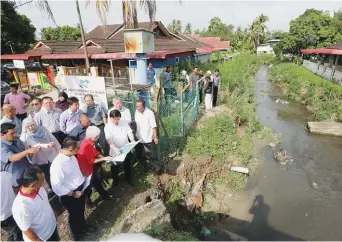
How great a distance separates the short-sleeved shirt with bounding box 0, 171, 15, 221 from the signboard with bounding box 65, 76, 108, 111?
3.21 meters

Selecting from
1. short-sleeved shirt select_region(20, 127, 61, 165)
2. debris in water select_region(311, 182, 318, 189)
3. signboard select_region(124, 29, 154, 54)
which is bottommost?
debris in water select_region(311, 182, 318, 189)

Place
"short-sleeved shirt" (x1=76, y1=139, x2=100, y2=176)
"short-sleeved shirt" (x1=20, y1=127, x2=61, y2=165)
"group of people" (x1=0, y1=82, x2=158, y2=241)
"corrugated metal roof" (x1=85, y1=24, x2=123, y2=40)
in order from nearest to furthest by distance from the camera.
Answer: "group of people" (x1=0, y1=82, x2=158, y2=241) < "short-sleeved shirt" (x1=76, y1=139, x2=100, y2=176) < "short-sleeved shirt" (x1=20, y1=127, x2=61, y2=165) < "corrugated metal roof" (x1=85, y1=24, x2=123, y2=40)

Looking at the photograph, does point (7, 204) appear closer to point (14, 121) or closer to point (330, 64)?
point (14, 121)

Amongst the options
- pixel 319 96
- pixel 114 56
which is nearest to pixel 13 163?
pixel 114 56

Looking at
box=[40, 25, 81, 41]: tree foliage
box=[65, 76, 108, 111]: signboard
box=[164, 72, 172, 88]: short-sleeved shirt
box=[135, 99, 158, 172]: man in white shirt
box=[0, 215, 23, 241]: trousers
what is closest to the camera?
box=[0, 215, 23, 241]: trousers

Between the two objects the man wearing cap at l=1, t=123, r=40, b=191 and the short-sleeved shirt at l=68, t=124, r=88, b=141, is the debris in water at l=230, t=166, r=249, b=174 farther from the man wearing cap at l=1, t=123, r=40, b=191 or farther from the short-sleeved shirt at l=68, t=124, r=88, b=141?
the man wearing cap at l=1, t=123, r=40, b=191

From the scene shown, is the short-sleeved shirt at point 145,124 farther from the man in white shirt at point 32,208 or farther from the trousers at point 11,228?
the trousers at point 11,228

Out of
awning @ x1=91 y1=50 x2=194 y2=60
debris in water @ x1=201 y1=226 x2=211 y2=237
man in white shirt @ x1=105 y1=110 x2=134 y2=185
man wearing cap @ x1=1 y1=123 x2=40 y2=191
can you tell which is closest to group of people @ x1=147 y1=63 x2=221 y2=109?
awning @ x1=91 y1=50 x2=194 y2=60

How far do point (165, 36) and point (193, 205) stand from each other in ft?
58.6

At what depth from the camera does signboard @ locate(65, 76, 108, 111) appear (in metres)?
6.12

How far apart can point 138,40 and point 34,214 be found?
8661mm

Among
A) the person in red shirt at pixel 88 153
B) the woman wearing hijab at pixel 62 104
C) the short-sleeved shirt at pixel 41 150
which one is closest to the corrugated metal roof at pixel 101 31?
the woman wearing hijab at pixel 62 104

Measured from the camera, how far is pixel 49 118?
195 inches

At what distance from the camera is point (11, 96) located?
6.54 metres
